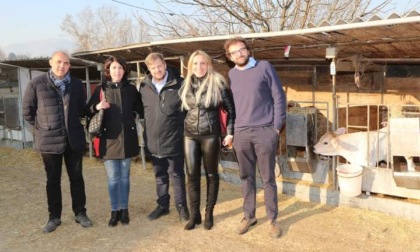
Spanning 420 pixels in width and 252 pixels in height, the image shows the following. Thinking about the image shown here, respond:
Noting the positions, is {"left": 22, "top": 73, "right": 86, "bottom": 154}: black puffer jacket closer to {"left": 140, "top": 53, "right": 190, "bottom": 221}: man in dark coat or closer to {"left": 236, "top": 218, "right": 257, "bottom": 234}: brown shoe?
{"left": 140, "top": 53, "right": 190, "bottom": 221}: man in dark coat

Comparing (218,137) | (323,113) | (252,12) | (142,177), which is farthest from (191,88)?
(252,12)

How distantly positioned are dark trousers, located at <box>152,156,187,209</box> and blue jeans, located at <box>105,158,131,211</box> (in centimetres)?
32

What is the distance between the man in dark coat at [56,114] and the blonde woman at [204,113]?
3.66 feet

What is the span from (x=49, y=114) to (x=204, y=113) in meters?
1.55

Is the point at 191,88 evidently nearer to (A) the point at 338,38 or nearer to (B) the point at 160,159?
(B) the point at 160,159

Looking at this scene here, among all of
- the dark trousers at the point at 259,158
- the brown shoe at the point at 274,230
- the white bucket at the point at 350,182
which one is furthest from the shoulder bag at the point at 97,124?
the white bucket at the point at 350,182

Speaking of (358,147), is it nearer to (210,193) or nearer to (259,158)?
(259,158)

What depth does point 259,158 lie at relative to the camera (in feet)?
13.1

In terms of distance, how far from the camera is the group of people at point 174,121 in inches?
154

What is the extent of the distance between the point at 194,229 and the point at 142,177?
282cm

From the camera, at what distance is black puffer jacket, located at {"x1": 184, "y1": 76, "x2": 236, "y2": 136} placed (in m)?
3.99

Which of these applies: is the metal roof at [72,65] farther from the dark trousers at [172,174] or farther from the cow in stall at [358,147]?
the cow in stall at [358,147]

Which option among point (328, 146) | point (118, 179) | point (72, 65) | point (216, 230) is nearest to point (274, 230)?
point (216, 230)

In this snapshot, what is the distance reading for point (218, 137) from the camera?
407 centimetres
